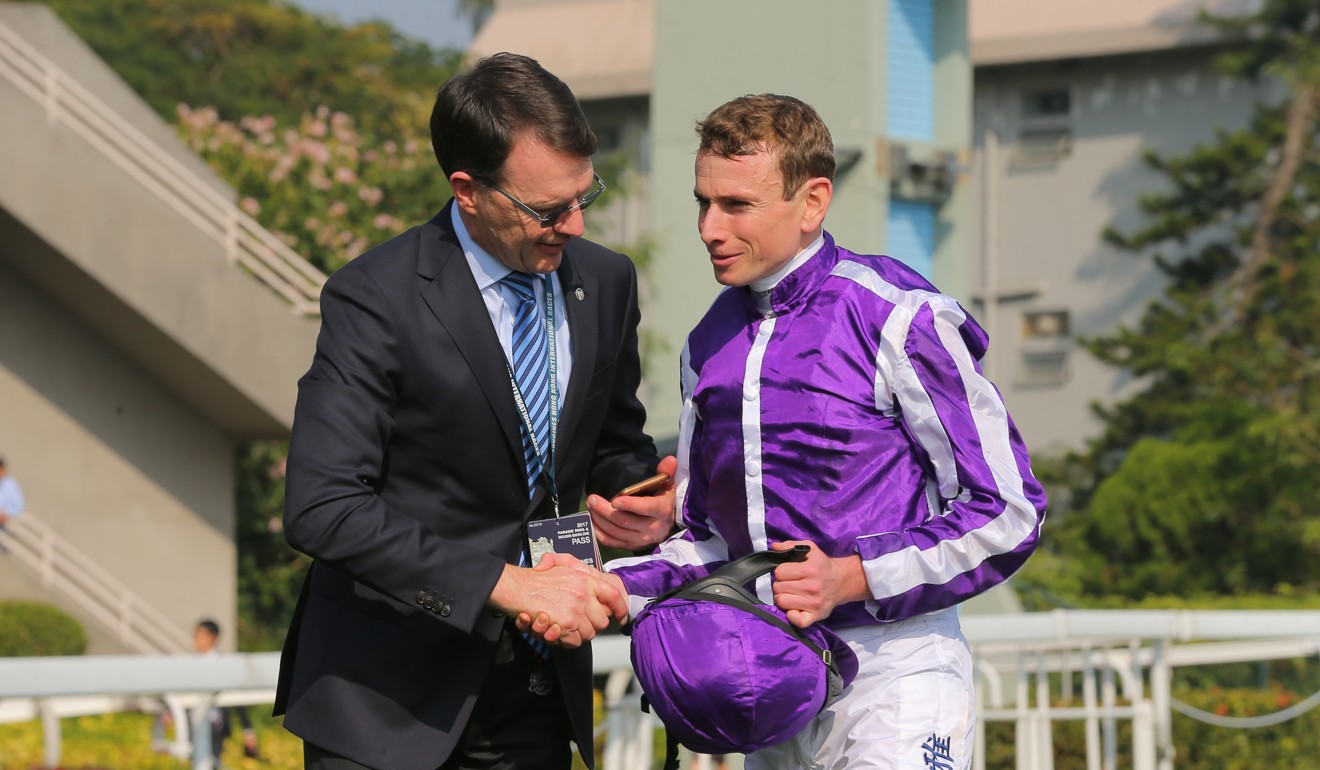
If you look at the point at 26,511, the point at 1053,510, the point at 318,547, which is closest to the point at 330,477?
the point at 318,547

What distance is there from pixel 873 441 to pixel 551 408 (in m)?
0.65

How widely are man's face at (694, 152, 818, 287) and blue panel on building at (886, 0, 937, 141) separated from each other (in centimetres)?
389

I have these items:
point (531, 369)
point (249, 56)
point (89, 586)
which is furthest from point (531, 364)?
point (249, 56)

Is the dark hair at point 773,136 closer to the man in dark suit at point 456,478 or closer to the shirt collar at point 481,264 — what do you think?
the man in dark suit at point 456,478

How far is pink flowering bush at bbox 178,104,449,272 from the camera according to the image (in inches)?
600

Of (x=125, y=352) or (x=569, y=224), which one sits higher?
(x=569, y=224)

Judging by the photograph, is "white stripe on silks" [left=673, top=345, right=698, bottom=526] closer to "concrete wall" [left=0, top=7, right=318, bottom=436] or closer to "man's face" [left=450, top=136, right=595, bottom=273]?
"man's face" [left=450, top=136, right=595, bottom=273]

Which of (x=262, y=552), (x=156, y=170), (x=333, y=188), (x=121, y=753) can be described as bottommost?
(x=262, y=552)

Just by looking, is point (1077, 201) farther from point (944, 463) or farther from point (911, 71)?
point (944, 463)

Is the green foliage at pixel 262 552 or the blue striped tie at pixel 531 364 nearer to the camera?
the blue striped tie at pixel 531 364

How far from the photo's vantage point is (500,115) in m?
3.44

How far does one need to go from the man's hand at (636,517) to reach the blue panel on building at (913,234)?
11.9 ft

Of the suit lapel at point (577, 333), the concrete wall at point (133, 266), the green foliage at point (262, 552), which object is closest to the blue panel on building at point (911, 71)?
the suit lapel at point (577, 333)

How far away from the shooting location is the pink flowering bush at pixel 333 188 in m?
15.2
